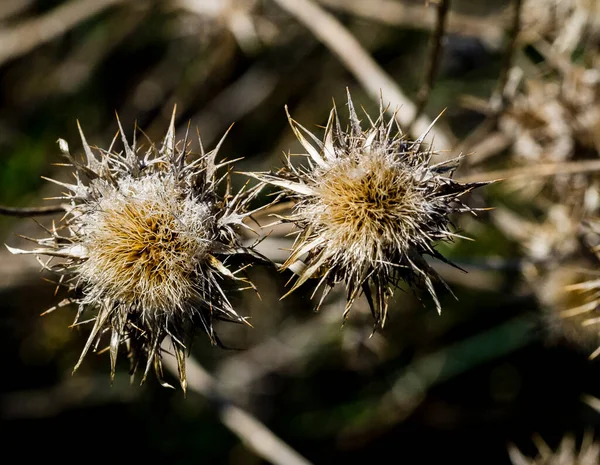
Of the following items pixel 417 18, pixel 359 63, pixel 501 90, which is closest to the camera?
pixel 501 90

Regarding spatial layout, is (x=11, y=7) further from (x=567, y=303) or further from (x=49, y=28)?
(x=567, y=303)

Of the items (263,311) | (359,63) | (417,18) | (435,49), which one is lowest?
(263,311)

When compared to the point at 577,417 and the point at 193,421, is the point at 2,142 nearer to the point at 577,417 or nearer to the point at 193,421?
the point at 193,421

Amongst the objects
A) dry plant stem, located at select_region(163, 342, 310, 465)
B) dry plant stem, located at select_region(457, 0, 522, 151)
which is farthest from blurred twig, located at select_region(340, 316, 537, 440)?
dry plant stem, located at select_region(457, 0, 522, 151)

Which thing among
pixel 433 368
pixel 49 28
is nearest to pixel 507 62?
pixel 433 368

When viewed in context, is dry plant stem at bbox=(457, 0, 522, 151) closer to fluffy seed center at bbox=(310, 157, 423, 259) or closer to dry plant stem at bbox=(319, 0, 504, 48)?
dry plant stem at bbox=(319, 0, 504, 48)

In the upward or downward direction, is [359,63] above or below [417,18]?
below
